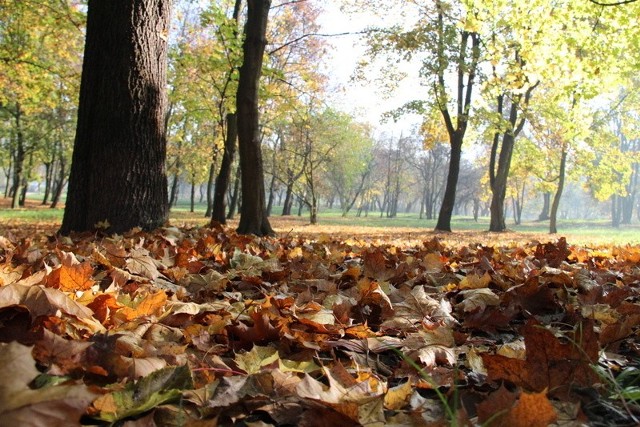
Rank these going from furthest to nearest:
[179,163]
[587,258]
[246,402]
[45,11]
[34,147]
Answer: [179,163]
[34,147]
[45,11]
[587,258]
[246,402]

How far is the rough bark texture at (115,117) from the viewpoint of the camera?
4652 mm

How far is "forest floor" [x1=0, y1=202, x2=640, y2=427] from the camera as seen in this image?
0.96 m

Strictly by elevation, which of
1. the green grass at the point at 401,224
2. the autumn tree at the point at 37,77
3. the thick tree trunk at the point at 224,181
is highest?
the autumn tree at the point at 37,77

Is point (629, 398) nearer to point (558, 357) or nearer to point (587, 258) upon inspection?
point (558, 357)

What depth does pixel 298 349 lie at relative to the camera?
5.01ft

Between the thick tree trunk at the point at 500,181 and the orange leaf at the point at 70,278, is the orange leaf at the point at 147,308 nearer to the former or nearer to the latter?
the orange leaf at the point at 70,278

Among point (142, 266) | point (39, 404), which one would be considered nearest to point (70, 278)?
point (142, 266)

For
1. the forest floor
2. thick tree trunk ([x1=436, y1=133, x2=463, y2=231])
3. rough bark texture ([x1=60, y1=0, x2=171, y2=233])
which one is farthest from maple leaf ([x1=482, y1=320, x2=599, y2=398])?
thick tree trunk ([x1=436, y1=133, x2=463, y2=231])

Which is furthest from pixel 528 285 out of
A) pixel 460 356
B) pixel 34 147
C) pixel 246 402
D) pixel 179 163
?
pixel 179 163

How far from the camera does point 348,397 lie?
1.08 metres

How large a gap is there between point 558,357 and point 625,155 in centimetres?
3339

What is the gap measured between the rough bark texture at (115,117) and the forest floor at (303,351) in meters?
2.16

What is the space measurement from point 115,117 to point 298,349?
160 inches

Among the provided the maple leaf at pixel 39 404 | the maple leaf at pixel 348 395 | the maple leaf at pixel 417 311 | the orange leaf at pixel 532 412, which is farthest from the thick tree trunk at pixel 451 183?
the maple leaf at pixel 39 404
